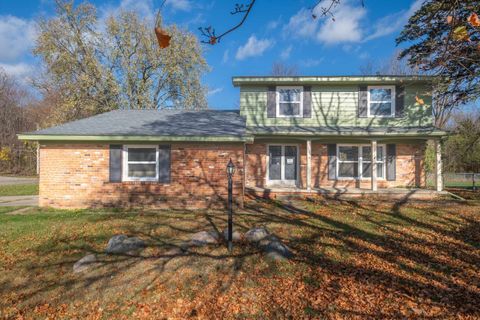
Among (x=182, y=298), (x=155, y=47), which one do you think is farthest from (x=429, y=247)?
(x=155, y=47)

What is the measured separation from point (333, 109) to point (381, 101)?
2254mm

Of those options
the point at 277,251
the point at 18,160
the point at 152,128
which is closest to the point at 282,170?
the point at 152,128

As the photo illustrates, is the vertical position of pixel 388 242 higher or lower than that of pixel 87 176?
lower

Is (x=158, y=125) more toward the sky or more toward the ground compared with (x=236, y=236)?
more toward the sky

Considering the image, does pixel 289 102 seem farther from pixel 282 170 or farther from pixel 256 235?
pixel 256 235

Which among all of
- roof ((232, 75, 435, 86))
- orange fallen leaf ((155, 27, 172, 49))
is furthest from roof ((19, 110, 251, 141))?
orange fallen leaf ((155, 27, 172, 49))

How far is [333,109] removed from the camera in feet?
43.4

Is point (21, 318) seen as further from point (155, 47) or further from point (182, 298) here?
point (155, 47)

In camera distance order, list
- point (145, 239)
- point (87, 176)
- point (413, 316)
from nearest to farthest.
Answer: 1. point (413, 316)
2. point (145, 239)
3. point (87, 176)

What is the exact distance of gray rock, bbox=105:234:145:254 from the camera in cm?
582

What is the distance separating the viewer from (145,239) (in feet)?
21.6

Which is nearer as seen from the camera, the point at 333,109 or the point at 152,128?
the point at 152,128

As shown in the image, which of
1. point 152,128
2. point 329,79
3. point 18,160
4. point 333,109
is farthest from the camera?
point 18,160

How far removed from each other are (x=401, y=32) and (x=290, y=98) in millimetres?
5929
